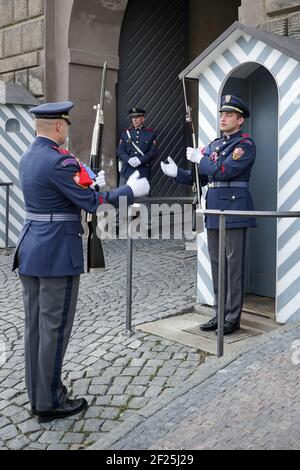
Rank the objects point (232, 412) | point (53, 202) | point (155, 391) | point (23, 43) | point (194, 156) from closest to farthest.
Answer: point (232, 412), point (53, 202), point (155, 391), point (194, 156), point (23, 43)

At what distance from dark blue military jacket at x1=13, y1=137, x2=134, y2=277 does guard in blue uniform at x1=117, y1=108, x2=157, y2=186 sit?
540 cm

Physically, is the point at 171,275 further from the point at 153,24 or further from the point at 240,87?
the point at 153,24

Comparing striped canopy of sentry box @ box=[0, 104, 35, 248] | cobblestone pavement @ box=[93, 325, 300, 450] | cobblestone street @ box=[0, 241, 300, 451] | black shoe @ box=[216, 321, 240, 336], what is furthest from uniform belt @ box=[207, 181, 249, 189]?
striped canopy of sentry box @ box=[0, 104, 35, 248]

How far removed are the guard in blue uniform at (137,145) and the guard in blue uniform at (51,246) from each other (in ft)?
17.6

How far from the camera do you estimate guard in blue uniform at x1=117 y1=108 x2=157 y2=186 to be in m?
8.62

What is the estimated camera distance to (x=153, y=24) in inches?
390

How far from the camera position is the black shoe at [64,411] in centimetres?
321

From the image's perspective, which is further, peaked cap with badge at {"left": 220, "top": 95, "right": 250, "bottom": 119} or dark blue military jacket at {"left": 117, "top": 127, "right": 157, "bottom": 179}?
dark blue military jacket at {"left": 117, "top": 127, "right": 157, "bottom": 179}

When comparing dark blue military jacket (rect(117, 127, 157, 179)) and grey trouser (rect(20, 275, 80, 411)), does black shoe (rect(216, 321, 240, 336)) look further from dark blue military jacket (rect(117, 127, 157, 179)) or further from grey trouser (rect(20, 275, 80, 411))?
dark blue military jacket (rect(117, 127, 157, 179))

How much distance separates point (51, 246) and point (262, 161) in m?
2.64

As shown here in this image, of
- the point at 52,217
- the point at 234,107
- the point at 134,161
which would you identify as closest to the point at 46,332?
the point at 52,217

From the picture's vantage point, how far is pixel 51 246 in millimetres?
3193

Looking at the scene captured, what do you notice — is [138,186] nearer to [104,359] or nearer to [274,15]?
[104,359]

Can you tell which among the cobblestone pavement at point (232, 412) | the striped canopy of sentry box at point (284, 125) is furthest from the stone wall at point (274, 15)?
the cobblestone pavement at point (232, 412)
